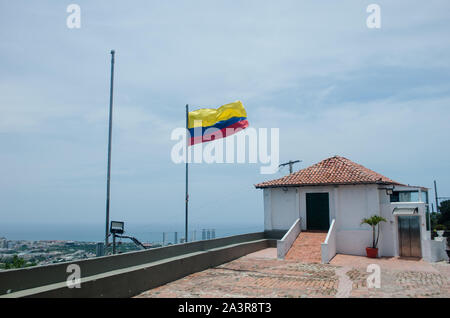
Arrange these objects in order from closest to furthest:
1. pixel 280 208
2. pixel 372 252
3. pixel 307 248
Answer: pixel 372 252 < pixel 307 248 < pixel 280 208

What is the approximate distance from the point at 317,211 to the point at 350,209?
82.4 inches

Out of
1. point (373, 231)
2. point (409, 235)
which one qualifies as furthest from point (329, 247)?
point (409, 235)

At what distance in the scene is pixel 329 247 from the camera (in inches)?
716

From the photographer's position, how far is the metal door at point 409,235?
19.5 metres

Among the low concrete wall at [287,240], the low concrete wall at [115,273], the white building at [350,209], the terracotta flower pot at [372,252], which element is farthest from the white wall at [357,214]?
the low concrete wall at [115,273]

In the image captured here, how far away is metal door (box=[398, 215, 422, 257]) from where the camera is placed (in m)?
19.5

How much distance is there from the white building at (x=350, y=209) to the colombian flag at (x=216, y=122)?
6.94m

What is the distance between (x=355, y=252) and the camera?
20156 mm

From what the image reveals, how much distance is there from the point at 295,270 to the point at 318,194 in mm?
8195
